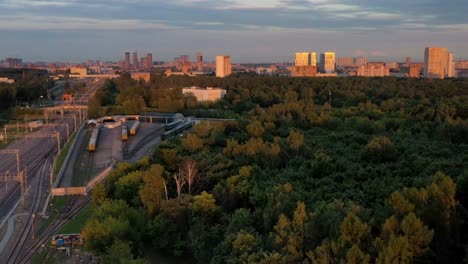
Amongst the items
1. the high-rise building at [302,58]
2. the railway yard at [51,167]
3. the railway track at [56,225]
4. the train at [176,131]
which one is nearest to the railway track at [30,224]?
the railway yard at [51,167]

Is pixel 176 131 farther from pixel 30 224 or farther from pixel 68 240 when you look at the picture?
pixel 68 240

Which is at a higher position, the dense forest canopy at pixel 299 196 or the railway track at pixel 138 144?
the dense forest canopy at pixel 299 196

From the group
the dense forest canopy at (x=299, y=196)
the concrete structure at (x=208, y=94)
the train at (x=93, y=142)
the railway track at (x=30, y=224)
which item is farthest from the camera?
the concrete structure at (x=208, y=94)

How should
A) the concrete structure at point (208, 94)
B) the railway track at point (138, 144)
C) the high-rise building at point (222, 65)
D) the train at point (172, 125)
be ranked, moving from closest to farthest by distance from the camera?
the railway track at point (138, 144)
the train at point (172, 125)
the concrete structure at point (208, 94)
the high-rise building at point (222, 65)

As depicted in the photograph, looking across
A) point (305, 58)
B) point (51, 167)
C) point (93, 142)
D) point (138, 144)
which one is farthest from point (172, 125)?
point (305, 58)

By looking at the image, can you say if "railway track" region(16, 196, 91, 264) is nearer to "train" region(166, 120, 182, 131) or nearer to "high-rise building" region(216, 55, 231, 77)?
"train" region(166, 120, 182, 131)

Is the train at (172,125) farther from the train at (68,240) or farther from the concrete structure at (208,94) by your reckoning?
the train at (68,240)
